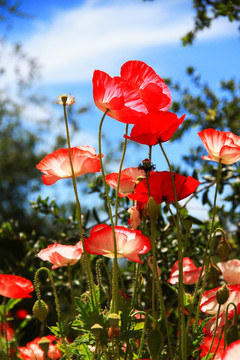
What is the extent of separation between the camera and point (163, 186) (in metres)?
0.58

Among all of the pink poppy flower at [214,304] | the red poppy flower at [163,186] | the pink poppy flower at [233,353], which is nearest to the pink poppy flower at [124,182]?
the red poppy flower at [163,186]

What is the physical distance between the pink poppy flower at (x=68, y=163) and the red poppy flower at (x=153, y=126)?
0.06 m

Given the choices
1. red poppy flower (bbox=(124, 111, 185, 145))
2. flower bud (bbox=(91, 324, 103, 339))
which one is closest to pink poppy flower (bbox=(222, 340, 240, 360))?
flower bud (bbox=(91, 324, 103, 339))

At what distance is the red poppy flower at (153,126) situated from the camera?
0.54 meters

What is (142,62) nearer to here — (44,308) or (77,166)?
(77,166)

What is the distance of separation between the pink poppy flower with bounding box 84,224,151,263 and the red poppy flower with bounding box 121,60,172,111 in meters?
0.16

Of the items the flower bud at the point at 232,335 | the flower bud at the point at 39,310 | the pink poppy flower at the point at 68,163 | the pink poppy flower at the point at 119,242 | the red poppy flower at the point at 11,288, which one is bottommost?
the flower bud at the point at 232,335

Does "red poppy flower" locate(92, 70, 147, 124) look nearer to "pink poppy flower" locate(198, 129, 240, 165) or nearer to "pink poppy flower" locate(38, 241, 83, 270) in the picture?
"pink poppy flower" locate(198, 129, 240, 165)

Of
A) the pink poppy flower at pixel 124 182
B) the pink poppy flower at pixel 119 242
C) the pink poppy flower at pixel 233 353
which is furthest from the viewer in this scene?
the pink poppy flower at pixel 124 182

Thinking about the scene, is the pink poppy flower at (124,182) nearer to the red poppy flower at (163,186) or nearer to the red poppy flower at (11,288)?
the red poppy flower at (163,186)

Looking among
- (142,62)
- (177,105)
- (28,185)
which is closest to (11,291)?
(142,62)

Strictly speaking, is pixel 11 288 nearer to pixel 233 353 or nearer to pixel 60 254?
pixel 60 254

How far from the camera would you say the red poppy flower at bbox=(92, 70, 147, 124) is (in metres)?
0.54

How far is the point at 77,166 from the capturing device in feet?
1.90
